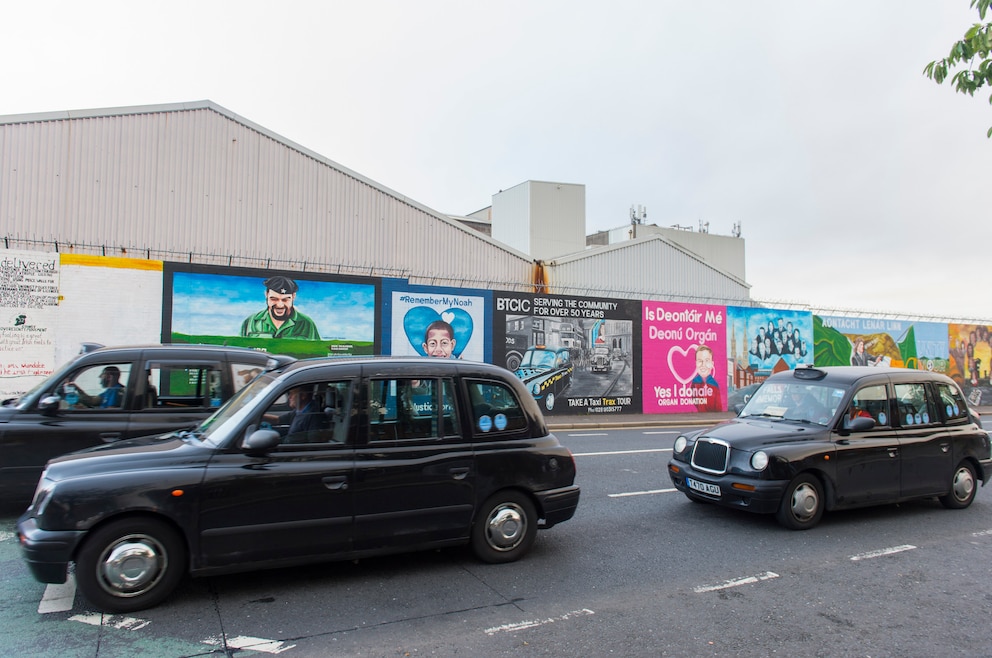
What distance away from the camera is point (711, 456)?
7133 mm

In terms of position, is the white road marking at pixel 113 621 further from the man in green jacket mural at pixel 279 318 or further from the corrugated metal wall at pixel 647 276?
the corrugated metal wall at pixel 647 276

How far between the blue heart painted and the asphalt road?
1339 centimetres

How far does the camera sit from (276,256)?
62.8ft

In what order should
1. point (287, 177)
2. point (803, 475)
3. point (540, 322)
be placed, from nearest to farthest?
point (803, 475) → point (287, 177) → point (540, 322)

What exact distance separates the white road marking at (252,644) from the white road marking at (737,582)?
9.97 feet

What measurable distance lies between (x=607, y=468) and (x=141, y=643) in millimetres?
7751

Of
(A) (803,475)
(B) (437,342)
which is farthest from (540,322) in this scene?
(A) (803,475)

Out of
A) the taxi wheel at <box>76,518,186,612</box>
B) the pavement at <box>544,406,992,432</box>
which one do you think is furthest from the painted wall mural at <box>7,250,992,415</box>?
the taxi wheel at <box>76,518,186,612</box>

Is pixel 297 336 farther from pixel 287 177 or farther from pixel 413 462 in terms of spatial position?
pixel 413 462

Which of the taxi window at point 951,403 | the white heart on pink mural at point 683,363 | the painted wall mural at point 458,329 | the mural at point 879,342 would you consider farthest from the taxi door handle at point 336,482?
the mural at point 879,342

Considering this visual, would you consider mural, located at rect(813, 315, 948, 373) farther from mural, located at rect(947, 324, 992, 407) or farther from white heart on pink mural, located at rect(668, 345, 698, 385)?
white heart on pink mural, located at rect(668, 345, 698, 385)

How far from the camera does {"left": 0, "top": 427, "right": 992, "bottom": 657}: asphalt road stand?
12.9 feet

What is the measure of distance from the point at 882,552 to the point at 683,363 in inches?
713

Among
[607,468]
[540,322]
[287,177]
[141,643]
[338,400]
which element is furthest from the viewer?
[540,322]
